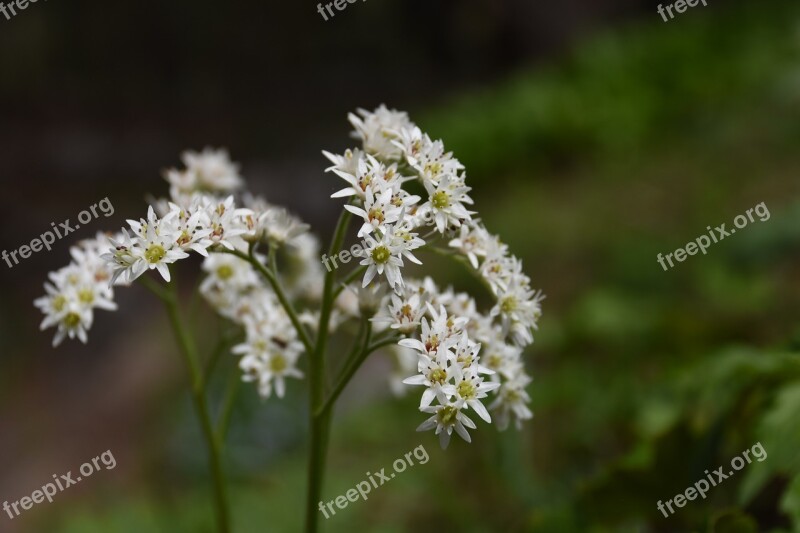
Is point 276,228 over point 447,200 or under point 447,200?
over

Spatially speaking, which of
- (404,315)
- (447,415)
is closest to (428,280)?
(404,315)

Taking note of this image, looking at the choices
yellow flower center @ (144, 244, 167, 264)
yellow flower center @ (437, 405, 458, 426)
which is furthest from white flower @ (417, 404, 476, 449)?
yellow flower center @ (144, 244, 167, 264)

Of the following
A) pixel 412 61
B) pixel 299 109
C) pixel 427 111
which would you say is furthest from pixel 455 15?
pixel 299 109

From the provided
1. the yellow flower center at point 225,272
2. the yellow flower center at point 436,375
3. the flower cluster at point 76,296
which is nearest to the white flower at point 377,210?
the yellow flower center at point 436,375

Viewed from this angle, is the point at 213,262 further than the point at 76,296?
Yes

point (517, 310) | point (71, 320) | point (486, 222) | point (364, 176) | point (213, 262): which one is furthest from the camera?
point (486, 222)

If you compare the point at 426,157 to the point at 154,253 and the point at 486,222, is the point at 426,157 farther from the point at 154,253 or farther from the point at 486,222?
the point at 486,222

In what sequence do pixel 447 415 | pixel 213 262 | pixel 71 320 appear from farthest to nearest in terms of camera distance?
pixel 213 262 < pixel 71 320 < pixel 447 415

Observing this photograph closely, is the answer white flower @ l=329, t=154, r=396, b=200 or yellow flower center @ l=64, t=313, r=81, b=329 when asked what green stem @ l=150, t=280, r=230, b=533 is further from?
white flower @ l=329, t=154, r=396, b=200
